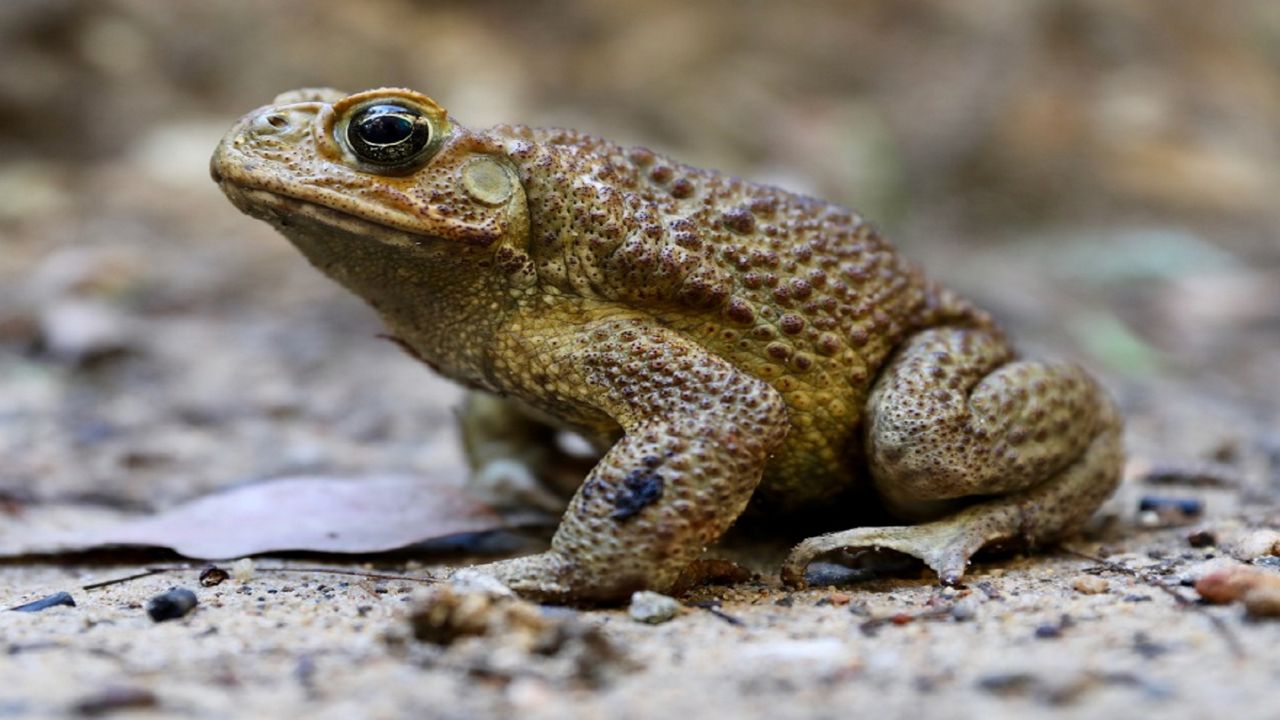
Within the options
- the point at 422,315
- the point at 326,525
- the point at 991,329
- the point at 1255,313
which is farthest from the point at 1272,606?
the point at 1255,313

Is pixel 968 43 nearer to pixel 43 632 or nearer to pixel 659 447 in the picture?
pixel 659 447

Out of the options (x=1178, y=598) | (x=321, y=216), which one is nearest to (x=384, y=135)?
(x=321, y=216)

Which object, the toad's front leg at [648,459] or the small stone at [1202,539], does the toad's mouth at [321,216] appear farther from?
the small stone at [1202,539]

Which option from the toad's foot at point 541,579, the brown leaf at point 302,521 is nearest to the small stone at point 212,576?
the brown leaf at point 302,521

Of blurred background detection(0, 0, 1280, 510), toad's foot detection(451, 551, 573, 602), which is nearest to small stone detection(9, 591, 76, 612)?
toad's foot detection(451, 551, 573, 602)

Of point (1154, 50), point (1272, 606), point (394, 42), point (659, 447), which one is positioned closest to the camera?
point (1272, 606)

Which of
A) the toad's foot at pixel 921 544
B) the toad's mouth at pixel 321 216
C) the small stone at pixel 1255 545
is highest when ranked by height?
the toad's mouth at pixel 321 216

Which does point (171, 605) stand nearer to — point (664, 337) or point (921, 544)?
point (664, 337)
